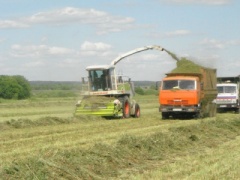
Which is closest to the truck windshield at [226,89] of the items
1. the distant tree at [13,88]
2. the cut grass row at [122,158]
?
the cut grass row at [122,158]

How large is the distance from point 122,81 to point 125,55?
3.64 m

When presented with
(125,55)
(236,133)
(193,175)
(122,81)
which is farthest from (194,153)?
(125,55)

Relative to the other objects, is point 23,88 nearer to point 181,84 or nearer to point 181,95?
point 181,84

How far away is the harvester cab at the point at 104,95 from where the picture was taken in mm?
27625

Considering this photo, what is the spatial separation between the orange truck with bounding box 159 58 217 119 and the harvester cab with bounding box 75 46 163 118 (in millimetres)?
2085

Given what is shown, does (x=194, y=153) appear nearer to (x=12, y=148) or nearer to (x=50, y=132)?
(x=12, y=148)

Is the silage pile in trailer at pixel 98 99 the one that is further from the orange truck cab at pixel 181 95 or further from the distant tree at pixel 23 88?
the distant tree at pixel 23 88

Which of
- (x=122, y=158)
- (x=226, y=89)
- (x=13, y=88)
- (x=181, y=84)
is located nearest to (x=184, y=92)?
(x=181, y=84)

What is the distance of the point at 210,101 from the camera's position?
30.9 metres

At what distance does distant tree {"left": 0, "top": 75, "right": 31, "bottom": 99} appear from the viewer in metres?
78.9

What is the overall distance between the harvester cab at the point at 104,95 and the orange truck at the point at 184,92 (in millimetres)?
2085

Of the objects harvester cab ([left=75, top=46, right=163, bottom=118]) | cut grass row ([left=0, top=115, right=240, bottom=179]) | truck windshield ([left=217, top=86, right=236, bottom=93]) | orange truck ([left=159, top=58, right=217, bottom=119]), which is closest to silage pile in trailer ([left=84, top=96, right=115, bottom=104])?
harvester cab ([left=75, top=46, right=163, bottom=118])

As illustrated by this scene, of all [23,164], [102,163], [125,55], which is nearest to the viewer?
[23,164]

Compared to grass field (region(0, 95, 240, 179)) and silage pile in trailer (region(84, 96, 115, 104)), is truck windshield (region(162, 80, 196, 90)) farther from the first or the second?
grass field (region(0, 95, 240, 179))
